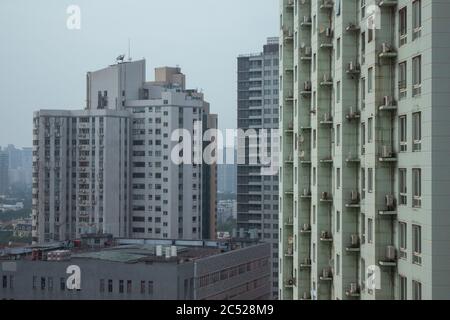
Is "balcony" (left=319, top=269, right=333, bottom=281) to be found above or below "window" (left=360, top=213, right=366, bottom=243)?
below

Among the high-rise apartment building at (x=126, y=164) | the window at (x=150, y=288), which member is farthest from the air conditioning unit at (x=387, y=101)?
the high-rise apartment building at (x=126, y=164)

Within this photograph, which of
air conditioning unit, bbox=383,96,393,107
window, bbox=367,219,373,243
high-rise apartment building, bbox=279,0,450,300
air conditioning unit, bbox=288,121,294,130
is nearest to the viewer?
high-rise apartment building, bbox=279,0,450,300

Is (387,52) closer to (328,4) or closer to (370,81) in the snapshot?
(370,81)

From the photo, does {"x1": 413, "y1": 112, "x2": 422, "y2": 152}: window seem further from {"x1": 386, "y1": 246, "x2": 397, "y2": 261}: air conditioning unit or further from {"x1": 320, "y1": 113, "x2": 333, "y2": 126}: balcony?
{"x1": 320, "y1": 113, "x2": 333, "y2": 126}: balcony

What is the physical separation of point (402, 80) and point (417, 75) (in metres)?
0.34

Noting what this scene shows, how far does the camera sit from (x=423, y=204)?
5.87 m

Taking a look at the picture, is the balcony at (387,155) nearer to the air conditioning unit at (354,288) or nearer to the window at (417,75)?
the window at (417,75)

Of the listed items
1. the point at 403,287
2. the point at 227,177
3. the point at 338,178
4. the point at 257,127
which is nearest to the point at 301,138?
the point at 338,178

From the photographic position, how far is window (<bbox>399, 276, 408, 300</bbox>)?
639cm

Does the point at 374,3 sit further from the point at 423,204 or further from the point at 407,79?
the point at 423,204

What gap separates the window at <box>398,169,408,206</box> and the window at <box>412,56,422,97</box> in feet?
2.52

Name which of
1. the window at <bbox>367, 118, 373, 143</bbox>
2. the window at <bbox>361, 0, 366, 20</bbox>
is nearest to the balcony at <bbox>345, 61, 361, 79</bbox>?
the window at <bbox>361, 0, 366, 20</bbox>
